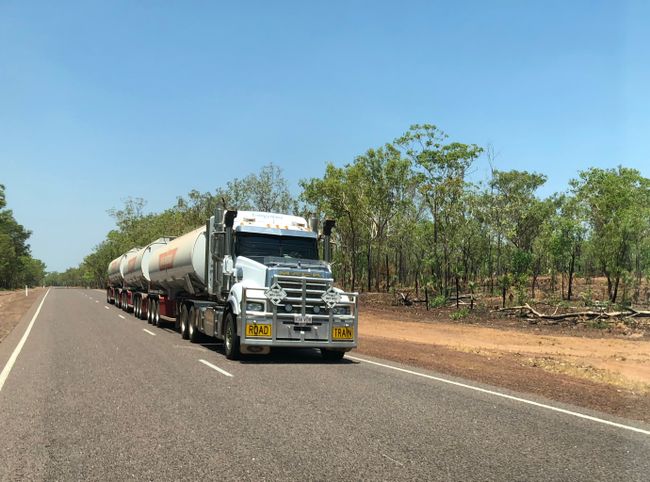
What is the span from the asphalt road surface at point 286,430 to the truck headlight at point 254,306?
1.45 metres

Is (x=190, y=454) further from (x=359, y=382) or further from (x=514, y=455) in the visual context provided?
(x=359, y=382)

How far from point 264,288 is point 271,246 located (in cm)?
198

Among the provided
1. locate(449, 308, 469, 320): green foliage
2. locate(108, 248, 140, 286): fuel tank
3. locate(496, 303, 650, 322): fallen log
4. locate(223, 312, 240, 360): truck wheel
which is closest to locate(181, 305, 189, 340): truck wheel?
locate(223, 312, 240, 360): truck wheel

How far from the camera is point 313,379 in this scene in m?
10.4

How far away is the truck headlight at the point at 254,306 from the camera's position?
488 inches

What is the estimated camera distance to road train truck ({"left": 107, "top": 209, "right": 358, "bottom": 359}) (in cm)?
1247

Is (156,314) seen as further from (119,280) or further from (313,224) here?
(119,280)

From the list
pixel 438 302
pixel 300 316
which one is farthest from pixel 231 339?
pixel 438 302

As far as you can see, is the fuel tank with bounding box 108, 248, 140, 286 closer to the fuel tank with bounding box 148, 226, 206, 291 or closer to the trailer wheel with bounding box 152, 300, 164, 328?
the trailer wheel with bounding box 152, 300, 164, 328

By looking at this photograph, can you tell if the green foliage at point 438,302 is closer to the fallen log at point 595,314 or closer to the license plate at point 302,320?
the fallen log at point 595,314

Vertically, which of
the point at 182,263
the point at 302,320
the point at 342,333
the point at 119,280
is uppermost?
the point at 182,263

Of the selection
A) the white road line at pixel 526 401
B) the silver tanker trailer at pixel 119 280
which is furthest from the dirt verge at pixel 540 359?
the silver tanker trailer at pixel 119 280

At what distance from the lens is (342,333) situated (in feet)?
42.7

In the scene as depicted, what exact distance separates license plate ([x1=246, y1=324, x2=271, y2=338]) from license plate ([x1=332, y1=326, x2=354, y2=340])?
61.8 inches
